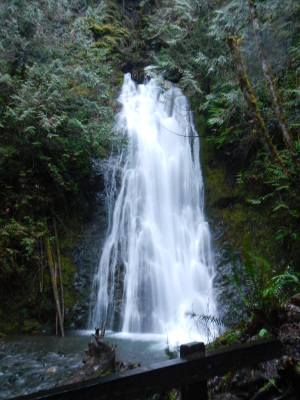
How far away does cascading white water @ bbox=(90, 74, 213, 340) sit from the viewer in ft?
27.3

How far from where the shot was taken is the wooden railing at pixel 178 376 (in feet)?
5.40

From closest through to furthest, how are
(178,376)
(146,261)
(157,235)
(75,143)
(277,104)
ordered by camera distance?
(178,376)
(277,104)
(146,261)
(75,143)
(157,235)

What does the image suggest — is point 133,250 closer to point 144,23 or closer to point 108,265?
point 108,265

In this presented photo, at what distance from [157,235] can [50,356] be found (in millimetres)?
4727

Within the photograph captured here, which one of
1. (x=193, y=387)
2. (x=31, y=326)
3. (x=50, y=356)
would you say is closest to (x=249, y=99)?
(x=193, y=387)

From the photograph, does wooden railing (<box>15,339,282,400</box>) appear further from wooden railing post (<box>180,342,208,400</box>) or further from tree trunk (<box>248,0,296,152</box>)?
tree trunk (<box>248,0,296,152</box>)

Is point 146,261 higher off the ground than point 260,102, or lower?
lower

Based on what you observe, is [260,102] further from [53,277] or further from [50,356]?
[50,356]

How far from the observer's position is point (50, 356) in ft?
19.9

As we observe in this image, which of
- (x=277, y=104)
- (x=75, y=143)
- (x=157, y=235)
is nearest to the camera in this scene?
(x=277, y=104)

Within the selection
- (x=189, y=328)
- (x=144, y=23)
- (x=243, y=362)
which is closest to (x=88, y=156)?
(x=189, y=328)

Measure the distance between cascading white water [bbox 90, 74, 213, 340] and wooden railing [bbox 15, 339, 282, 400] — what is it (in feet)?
17.1

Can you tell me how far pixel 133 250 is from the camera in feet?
31.2

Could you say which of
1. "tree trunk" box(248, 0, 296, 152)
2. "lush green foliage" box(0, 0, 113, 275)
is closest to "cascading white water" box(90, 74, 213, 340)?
"lush green foliage" box(0, 0, 113, 275)
